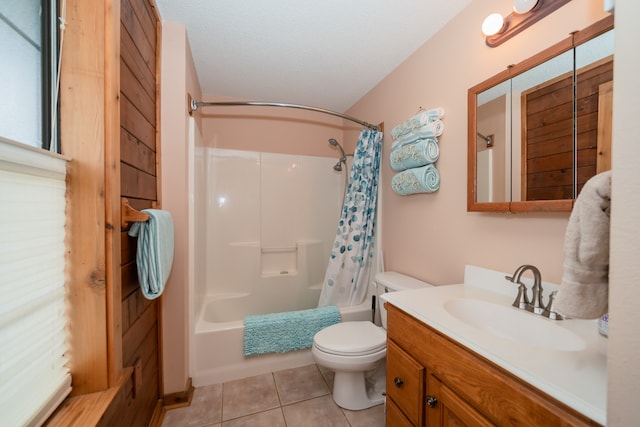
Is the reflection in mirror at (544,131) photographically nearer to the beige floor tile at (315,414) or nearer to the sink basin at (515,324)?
the sink basin at (515,324)

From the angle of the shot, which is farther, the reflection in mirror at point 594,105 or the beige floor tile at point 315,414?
the beige floor tile at point 315,414

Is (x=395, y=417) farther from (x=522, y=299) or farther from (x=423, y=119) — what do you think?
(x=423, y=119)

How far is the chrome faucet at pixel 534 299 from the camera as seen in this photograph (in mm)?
928

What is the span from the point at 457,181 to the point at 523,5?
78 centimetres

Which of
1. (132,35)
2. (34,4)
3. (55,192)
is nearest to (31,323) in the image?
(55,192)

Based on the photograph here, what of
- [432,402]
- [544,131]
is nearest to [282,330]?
[432,402]

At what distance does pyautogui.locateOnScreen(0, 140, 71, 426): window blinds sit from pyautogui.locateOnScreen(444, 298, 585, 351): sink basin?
1.34m

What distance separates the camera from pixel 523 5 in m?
1.05

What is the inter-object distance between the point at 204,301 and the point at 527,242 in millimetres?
2359

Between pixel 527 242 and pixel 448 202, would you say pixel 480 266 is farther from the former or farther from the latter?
pixel 448 202

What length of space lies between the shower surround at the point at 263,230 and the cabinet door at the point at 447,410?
1.20 m

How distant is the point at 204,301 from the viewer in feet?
7.38

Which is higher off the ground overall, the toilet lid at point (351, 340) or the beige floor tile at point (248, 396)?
the toilet lid at point (351, 340)

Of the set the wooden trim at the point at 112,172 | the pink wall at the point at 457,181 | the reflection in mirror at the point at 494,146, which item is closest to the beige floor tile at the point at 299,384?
the pink wall at the point at 457,181
